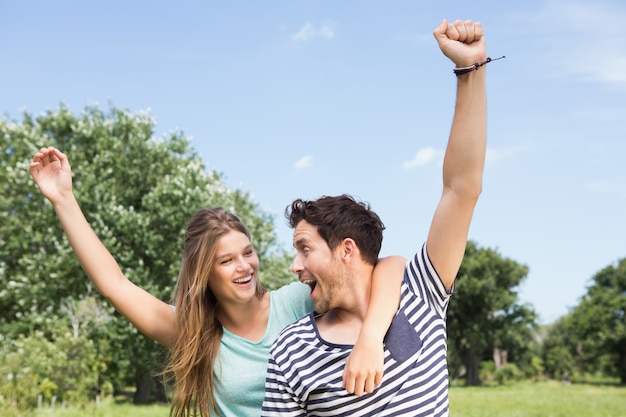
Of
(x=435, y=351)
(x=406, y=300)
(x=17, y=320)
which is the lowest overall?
(x=435, y=351)

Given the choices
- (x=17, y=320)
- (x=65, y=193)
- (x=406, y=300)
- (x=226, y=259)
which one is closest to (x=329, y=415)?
(x=406, y=300)

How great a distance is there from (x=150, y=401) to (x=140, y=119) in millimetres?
9918

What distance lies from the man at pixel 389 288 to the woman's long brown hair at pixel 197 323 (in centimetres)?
83

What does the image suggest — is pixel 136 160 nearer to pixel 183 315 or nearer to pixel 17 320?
pixel 17 320

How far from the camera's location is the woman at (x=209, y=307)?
3.50 metres

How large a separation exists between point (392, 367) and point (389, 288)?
293 mm

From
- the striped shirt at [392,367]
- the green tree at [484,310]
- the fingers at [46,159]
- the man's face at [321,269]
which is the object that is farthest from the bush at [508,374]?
the man's face at [321,269]

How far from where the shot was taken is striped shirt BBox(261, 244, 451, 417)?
255 cm

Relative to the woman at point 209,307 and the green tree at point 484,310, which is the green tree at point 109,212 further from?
the green tree at point 484,310

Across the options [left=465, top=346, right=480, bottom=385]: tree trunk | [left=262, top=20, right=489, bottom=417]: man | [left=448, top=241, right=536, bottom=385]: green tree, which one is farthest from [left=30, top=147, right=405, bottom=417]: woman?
[left=465, top=346, right=480, bottom=385]: tree trunk

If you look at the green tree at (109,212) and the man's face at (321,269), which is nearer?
the man's face at (321,269)

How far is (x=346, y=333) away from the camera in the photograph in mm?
2709

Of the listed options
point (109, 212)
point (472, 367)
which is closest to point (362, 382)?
point (109, 212)

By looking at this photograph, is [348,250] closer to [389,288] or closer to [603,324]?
[389,288]
